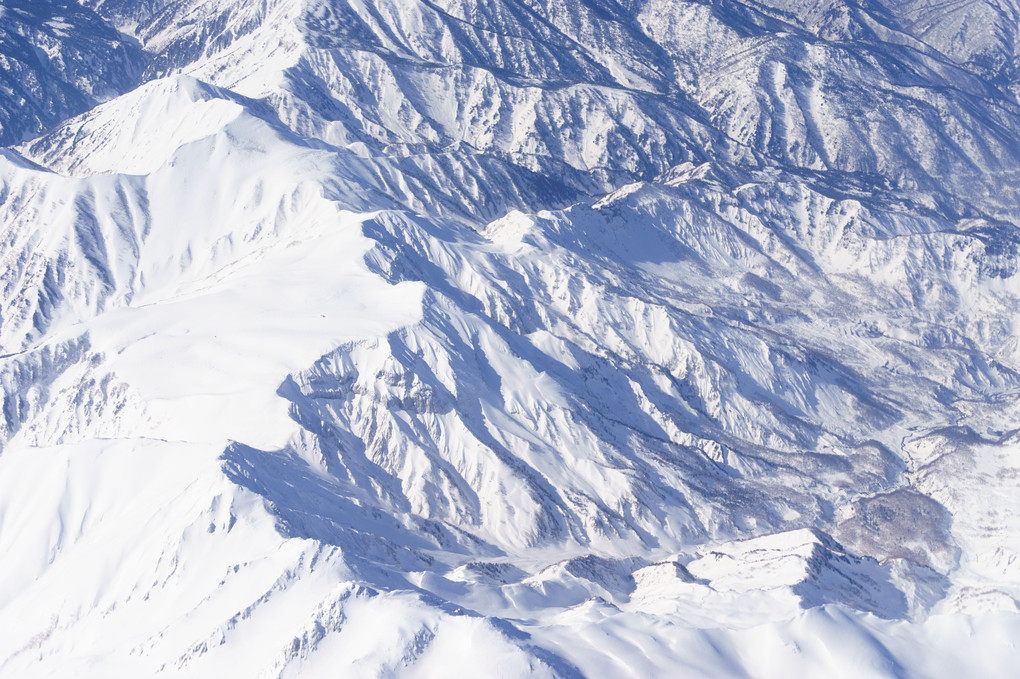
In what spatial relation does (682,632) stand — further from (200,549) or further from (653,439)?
(653,439)

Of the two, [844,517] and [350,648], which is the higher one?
[350,648]

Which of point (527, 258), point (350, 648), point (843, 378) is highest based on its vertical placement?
point (350, 648)

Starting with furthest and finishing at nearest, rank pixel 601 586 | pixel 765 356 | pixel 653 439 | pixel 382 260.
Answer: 1. pixel 765 356
2. pixel 382 260
3. pixel 653 439
4. pixel 601 586

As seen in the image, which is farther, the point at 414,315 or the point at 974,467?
the point at 974,467

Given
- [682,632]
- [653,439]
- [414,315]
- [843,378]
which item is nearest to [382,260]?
[414,315]

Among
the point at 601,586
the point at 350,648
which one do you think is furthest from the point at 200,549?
the point at 601,586

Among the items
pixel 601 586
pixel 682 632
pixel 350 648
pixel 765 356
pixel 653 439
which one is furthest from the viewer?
pixel 765 356

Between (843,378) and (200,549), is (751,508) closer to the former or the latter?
(843,378)

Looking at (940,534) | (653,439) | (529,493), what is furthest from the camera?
(653,439)

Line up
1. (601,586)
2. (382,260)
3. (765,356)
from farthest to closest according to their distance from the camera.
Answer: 1. (765,356)
2. (382,260)
3. (601,586)
